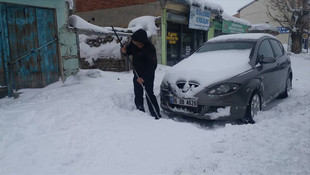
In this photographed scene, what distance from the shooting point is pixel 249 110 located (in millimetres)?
4215

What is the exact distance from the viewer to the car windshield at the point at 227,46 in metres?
5.04

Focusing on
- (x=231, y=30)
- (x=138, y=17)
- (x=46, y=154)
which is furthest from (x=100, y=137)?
(x=231, y=30)

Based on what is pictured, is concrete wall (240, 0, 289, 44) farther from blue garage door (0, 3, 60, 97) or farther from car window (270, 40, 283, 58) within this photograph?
blue garage door (0, 3, 60, 97)

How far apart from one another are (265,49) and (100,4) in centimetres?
1119

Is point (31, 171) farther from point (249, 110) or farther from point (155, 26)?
point (155, 26)

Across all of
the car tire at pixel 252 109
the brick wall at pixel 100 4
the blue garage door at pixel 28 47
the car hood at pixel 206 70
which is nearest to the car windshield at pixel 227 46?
the car hood at pixel 206 70

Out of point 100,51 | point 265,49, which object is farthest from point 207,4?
point 265,49

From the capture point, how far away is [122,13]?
1307cm

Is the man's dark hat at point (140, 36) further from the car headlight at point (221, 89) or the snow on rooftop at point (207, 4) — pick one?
the snow on rooftop at point (207, 4)

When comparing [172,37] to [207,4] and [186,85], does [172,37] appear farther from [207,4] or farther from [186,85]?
[186,85]

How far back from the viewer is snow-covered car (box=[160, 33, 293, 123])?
3.99 meters

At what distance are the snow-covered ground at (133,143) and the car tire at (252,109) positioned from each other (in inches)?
8.4

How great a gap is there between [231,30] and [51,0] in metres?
15.8

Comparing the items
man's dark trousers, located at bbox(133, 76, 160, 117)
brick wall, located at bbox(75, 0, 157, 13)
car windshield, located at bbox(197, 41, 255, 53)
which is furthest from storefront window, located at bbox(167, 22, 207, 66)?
man's dark trousers, located at bbox(133, 76, 160, 117)
